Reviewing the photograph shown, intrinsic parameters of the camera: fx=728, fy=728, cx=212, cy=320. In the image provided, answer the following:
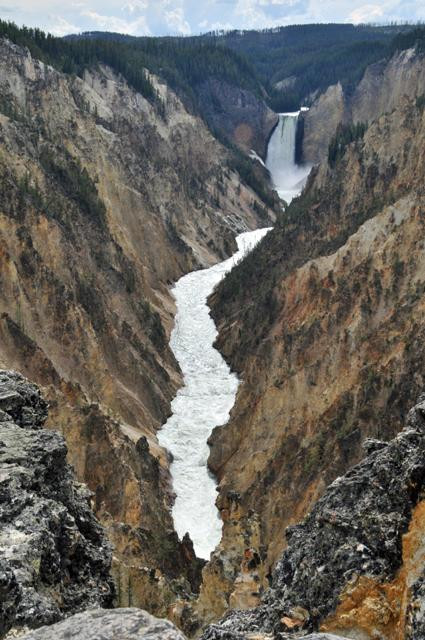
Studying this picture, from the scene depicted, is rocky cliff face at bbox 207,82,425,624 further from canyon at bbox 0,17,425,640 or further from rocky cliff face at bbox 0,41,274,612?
rocky cliff face at bbox 0,41,274,612

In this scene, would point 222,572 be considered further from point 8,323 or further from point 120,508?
point 8,323

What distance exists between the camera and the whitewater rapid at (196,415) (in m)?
27.5

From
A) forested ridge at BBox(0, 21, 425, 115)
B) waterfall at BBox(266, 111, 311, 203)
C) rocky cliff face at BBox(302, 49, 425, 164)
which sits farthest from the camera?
waterfall at BBox(266, 111, 311, 203)

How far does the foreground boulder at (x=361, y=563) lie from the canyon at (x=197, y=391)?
0.03 m

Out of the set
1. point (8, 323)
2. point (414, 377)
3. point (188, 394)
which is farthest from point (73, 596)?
point (188, 394)

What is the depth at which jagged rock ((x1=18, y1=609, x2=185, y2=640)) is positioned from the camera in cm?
597

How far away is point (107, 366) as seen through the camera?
112 ft

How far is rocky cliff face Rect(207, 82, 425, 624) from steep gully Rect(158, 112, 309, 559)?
40.1 inches

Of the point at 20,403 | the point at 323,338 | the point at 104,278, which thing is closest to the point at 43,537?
the point at 20,403

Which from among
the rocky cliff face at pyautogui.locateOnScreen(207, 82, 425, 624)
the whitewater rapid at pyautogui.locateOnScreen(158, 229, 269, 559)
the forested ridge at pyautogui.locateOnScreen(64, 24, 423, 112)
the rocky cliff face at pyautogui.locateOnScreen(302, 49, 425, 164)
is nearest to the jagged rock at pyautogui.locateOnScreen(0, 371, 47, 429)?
the rocky cliff face at pyautogui.locateOnScreen(207, 82, 425, 624)

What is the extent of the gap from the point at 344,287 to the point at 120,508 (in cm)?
1716

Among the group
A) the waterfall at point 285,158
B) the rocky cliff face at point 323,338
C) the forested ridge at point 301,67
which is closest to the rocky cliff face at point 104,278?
the rocky cliff face at point 323,338

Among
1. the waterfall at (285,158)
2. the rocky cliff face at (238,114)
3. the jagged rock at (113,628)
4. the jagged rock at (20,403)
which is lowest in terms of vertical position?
the jagged rock at (113,628)

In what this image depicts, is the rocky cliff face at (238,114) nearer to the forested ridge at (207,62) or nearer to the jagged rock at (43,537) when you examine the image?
the forested ridge at (207,62)
